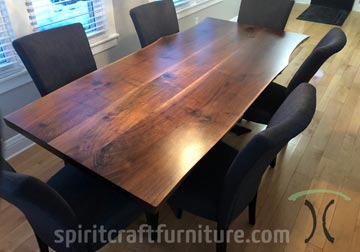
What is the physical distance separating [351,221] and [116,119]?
60.2 inches

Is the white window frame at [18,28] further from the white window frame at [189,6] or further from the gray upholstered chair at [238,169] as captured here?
the gray upholstered chair at [238,169]

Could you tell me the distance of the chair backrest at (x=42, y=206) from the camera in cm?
82

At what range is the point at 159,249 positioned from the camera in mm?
1612

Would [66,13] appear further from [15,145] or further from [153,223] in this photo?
[153,223]

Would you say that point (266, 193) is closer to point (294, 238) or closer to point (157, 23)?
point (294, 238)

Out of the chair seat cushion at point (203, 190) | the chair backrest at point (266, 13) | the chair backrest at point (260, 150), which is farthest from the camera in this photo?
the chair backrest at point (266, 13)

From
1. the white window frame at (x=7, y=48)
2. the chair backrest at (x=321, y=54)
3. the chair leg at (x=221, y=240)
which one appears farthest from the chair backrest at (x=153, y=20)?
the chair leg at (x=221, y=240)

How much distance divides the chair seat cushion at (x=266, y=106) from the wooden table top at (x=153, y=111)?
0.29m

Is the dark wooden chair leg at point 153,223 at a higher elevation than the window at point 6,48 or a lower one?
lower

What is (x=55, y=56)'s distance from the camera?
1684mm

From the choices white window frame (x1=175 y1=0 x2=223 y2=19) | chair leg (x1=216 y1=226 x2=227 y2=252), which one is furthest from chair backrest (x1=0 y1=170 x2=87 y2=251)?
white window frame (x1=175 y1=0 x2=223 y2=19)

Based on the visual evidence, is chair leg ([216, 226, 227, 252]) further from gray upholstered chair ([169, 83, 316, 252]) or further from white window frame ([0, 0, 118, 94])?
white window frame ([0, 0, 118, 94])

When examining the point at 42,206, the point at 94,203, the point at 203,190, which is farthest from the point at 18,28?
the point at 203,190

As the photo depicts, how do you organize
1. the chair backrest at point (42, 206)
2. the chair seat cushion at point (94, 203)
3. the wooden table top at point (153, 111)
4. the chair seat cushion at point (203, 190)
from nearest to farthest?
the chair backrest at point (42, 206) < the wooden table top at point (153, 111) < the chair seat cushion at point (94, 203) < the chair seat cushion at point (203, 190)
